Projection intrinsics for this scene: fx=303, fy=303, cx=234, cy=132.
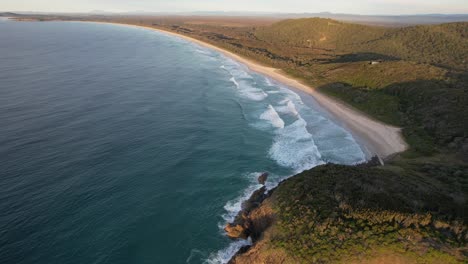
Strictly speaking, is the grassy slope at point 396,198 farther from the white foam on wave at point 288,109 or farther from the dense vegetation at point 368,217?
the white foam on wave at point 288,109

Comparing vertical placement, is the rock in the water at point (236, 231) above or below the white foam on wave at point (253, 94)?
A: below

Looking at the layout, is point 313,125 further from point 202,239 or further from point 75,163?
point 75,163

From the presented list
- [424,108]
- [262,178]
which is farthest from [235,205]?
[424,108]

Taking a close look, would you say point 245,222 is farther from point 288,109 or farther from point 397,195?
point 288,109

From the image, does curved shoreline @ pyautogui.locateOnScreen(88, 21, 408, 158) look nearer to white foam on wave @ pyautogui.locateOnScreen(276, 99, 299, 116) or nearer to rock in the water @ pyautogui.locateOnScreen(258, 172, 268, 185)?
white foam on wave @ pyautogui.locateOnScreen(276, 99, 299, 116)

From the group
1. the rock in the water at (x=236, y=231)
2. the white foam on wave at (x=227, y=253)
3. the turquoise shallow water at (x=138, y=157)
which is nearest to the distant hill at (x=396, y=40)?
the turquoise shallow water at (x=138, y=157)

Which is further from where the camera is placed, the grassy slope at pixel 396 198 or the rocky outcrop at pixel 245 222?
the rocky outcrop at pixel 245 222

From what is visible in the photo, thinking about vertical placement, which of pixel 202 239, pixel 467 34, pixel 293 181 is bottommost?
pixel 202 239

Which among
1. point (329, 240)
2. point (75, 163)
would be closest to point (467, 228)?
point (329, 240)
